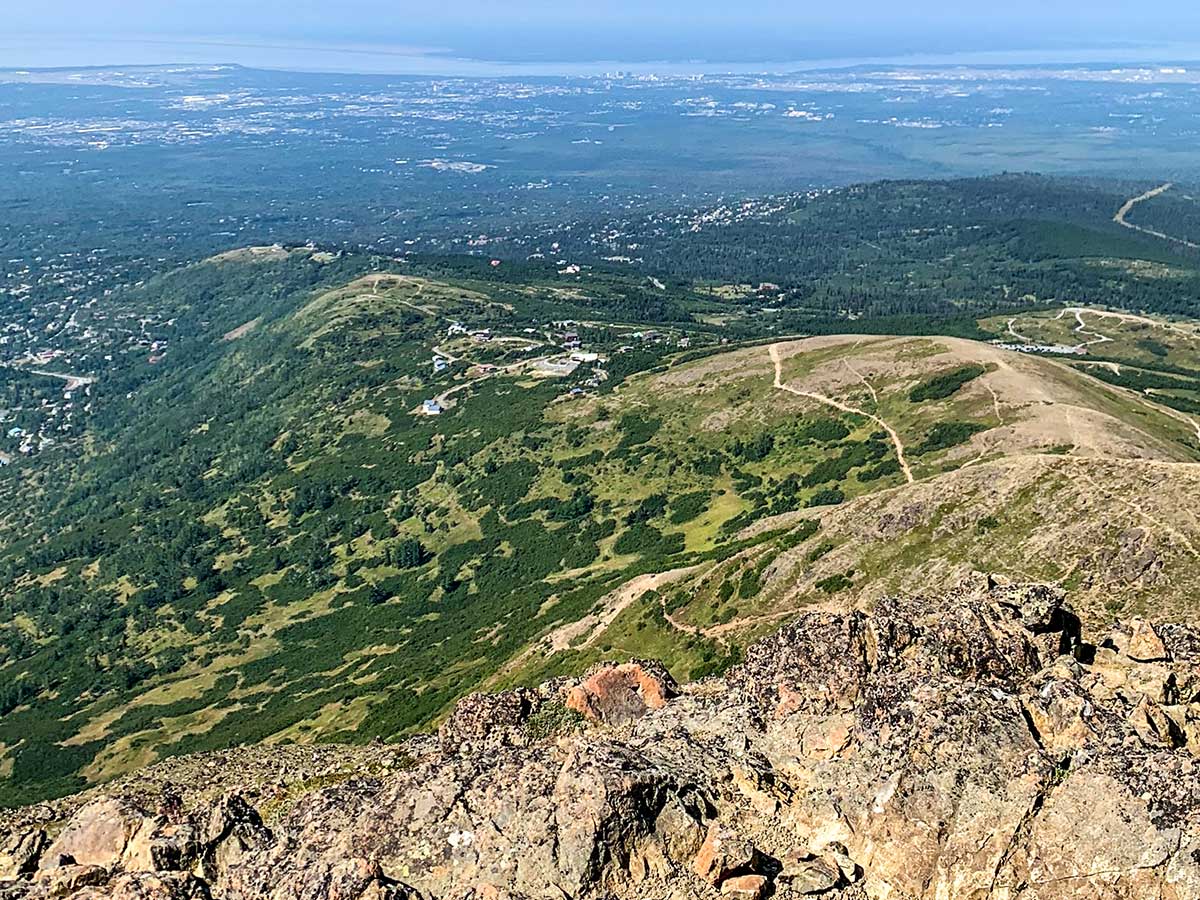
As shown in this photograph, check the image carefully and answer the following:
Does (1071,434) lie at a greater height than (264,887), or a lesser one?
lesser

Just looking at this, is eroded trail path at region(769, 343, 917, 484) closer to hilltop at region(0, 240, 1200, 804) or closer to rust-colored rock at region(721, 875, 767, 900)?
hilltop at region(0, 240, 1200, 804)

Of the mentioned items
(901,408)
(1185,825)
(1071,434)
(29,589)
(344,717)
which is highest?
(1185,825)

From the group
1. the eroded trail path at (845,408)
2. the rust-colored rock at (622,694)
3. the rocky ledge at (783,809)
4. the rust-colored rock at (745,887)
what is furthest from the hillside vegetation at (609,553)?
the rust-colored rock at (745,887)

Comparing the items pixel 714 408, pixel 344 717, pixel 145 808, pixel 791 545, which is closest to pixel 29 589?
pixel 344 717

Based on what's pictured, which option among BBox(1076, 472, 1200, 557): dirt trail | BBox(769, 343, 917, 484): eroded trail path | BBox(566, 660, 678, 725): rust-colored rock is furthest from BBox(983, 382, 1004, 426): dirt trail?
BBox(566, 660, 678, 725): rust-colored rock

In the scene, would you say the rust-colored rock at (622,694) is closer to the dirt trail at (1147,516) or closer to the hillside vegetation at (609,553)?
the hillside vegetation at (609,553)

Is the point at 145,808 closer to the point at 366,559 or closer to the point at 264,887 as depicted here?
the point at 264,887

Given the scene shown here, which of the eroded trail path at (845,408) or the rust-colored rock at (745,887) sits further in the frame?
the eroded trail path at (845,408)

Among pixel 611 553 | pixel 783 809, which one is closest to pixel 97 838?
pixel 783 809
